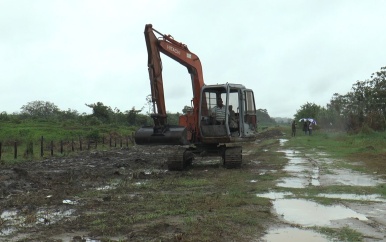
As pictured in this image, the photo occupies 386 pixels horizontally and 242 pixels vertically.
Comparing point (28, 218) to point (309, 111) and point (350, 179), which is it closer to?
point (350, 179)

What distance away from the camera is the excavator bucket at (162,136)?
12.8 meters

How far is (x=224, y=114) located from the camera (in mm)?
14555

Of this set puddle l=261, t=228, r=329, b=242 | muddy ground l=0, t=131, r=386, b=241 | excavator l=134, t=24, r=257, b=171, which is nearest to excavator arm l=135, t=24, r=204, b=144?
excavator l=134, t=24, r=257, b=171

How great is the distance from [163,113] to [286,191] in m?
5.49

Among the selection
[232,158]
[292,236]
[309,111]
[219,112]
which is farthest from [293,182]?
[309,111]

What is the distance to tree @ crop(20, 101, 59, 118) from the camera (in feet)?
224

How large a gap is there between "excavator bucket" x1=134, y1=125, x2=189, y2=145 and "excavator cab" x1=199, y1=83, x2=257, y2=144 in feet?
5.30

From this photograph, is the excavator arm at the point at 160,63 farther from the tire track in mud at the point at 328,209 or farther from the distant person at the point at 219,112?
the tire track in mud at the point at 328,209

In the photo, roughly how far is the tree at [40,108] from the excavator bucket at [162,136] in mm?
58103

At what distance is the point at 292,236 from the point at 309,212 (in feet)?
5.52

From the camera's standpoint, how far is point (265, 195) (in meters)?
9.27

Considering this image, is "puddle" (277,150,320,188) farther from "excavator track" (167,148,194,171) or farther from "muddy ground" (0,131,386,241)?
"excavator track" (167,148,194,171)

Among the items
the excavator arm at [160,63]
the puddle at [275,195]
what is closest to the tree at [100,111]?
the excavator arm at [160,63]

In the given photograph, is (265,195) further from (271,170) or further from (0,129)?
(0,129)
